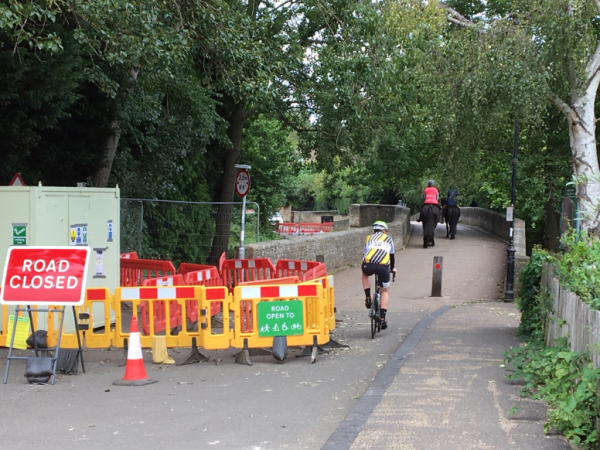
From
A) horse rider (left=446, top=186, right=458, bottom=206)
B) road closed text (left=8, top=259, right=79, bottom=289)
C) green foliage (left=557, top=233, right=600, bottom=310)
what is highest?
horse rider (left=446, top=186, right=458, bottom=206)

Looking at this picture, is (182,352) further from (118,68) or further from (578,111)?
(578,111)

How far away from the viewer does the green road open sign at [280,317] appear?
909 centimetres

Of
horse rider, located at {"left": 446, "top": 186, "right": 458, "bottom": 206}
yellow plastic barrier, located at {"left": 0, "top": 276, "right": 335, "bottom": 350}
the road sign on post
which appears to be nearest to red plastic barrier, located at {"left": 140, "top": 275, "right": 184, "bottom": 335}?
yellow plastic barrier, located at {"left": 0, "top": 276, "right": 335, "bottom": 350}

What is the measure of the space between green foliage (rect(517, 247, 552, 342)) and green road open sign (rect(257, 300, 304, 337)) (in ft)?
9.80

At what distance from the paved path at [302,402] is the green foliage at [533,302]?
328mm

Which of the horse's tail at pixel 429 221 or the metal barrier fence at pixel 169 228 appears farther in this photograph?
the horse's tail at pixel 429 221

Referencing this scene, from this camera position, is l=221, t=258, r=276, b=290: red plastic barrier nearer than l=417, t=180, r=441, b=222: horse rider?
Yes

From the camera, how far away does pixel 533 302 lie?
10180mm

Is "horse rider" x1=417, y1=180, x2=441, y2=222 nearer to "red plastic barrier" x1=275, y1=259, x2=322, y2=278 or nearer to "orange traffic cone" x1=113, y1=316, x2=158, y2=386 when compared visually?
"red plastic barrier" x1=275, y1=259, x2=322, y2=278

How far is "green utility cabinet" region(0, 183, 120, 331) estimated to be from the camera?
33.0ft

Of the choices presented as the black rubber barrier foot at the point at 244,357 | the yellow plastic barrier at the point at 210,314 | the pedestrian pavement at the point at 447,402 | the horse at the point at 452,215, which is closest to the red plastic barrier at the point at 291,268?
the pedestrian pavement at the point at 447,402

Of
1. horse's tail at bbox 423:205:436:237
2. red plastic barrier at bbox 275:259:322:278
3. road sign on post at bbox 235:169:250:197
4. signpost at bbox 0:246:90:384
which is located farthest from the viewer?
horse's tail at bbox 423:205:436:237

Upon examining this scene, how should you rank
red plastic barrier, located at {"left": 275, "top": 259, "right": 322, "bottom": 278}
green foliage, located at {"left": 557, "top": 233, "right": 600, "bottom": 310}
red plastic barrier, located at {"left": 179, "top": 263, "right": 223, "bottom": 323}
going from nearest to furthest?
green foliage, located at {"left": 557, "top": 233, "right": 600, "bottom": 310}, red plastic barrier, located at {"left": 179, "top": 263, "right": 223, "bottom": 323}, red plastic barrier, located at {"left": 275, "top": 259, "right": 322, "bottom": 278}

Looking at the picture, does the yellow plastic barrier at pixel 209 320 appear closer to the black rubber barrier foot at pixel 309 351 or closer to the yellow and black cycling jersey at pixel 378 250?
the black rubber barrier foot at pixel 309 351
